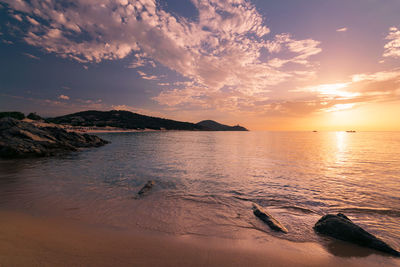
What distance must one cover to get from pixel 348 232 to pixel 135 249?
6.67 metres

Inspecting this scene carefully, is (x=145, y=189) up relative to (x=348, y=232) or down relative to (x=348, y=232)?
down

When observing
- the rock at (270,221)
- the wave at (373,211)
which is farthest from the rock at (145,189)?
the wave at (373,211)

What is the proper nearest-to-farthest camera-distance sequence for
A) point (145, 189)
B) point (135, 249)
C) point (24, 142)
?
point (135, 249), point (145, 189), point (24, 142)

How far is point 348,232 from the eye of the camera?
5.40 meters

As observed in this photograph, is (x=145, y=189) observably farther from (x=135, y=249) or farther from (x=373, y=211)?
(x=373, y=211)

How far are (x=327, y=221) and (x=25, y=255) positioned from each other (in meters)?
8.83

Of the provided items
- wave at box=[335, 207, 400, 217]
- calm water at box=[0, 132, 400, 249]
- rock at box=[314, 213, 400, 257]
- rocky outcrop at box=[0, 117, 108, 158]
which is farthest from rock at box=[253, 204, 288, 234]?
rocky outcrop at box=[0, 117, 108, 158]

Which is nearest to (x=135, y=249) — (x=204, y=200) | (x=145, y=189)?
(x=204, y=200)

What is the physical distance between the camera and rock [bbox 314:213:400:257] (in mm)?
5008

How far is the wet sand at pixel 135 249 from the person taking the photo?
12.5ft

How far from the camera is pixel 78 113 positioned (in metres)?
163

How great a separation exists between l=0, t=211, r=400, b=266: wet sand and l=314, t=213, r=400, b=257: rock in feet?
1.08

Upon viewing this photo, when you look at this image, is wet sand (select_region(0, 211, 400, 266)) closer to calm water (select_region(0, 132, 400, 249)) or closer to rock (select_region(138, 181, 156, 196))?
calm water (select_region(0, 132, 400, 249))

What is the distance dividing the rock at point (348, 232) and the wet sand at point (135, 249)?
0.33 meters
